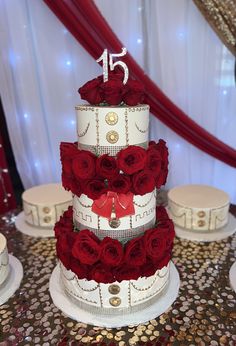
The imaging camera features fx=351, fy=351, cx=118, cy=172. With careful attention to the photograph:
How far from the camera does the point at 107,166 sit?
1.05 metres

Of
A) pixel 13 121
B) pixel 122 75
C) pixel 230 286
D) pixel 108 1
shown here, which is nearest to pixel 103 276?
pixel 230 286

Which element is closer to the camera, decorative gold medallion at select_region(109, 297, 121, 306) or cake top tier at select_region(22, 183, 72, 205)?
decorative gold medallion at select_region(109, 297, 121, 306)

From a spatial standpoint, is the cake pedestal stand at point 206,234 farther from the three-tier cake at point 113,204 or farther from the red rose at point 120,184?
the red rose at point 120,184

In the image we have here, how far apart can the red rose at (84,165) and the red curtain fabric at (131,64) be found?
0.99 meters

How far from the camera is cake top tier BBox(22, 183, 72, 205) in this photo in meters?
1.77

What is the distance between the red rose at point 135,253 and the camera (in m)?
1.11


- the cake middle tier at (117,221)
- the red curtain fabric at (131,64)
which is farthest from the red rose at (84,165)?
the red curtain fabric at (131,64)

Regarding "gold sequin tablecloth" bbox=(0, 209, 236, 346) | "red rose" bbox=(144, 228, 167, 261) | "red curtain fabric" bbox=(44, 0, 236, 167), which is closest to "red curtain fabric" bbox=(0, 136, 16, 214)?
"gold sequin tablecloth" bbox=(0, 209, 236, 346)

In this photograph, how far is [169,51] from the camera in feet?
6.44

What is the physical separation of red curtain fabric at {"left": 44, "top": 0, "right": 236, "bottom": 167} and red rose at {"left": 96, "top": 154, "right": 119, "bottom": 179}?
1003 millimetres

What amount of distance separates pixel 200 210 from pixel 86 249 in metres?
0.74

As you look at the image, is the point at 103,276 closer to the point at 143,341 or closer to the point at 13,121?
the point at 143,341

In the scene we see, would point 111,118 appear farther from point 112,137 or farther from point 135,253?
point 135,253

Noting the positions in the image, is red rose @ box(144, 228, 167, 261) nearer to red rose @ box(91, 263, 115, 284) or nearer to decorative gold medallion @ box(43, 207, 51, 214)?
red rose @ box(91, 263, 115, 284)
